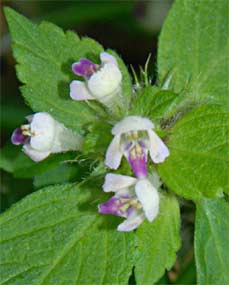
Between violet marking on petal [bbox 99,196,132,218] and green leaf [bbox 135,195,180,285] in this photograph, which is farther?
green leaf [bbox 135,195,180,285]

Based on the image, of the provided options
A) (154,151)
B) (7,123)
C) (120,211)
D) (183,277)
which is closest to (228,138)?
(154,151)

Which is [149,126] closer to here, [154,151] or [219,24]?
[154,151]

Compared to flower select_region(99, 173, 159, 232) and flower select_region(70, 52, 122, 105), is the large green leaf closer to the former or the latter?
flower select_region(70, 52, 122, 105)

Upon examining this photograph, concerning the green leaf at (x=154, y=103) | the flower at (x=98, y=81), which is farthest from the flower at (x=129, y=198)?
the flower at (x=98, y=81)

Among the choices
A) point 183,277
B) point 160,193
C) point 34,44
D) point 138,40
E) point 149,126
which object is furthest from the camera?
point 138,40

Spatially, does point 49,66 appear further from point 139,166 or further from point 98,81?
point 139,166

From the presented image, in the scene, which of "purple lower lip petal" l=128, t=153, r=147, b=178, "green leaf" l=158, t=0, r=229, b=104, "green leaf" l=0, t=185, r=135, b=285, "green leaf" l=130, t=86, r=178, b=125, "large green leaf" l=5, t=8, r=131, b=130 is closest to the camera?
"purple lower lip petal" l=128, t=153, r=147, b=178

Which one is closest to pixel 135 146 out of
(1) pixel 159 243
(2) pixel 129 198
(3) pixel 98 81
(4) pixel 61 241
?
(2) pixel 129 198

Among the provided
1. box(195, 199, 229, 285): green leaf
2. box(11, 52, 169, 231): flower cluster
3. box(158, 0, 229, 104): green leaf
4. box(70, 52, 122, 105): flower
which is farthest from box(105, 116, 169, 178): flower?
box(158, 0, 229, 104): green leaf

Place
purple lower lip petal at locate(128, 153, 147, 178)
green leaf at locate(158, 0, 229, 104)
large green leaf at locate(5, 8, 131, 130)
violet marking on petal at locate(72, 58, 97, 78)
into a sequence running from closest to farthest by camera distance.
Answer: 1. purple lower lip petal at locate(128, 153, 147, 178)
2. violet marking on petal at locate(72, 58, 97, 78)
3. large green leaf at locate(5, 8, 131, 130)
4. green leaf at locate(158, 0, 229, 104)
